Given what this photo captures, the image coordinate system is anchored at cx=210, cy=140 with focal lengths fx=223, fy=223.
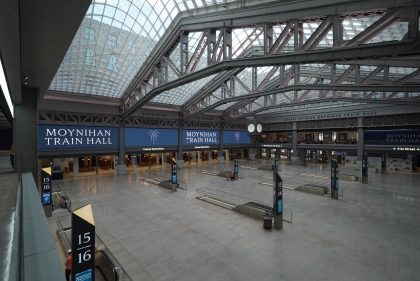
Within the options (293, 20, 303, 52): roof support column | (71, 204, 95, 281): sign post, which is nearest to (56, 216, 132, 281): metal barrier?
(71, 204, 95, 281): sign post

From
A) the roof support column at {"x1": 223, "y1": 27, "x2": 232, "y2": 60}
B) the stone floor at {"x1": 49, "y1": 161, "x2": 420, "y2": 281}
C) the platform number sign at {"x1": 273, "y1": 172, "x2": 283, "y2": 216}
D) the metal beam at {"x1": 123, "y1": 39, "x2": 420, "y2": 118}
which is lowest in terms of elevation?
the stone floor at {"x1": 49, "y1": 161, "x2": 420, "y2": 281}

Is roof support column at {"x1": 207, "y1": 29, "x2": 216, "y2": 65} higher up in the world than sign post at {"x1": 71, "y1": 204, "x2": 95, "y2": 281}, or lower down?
higher up

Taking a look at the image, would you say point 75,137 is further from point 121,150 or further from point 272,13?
point 272,13

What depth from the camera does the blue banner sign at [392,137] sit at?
35328 millimetres

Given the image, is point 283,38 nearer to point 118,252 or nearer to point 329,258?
point 329,258

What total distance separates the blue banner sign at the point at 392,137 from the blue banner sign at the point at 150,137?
3466 centimetres

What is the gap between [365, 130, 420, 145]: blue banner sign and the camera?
35.3m

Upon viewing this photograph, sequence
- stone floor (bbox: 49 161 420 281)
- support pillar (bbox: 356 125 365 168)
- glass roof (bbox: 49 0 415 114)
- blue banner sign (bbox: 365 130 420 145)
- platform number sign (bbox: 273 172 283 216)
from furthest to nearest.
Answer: support pillar (bbox: 356 125 365 168) < blue banner sign (bbox: 365 130 420 145) < glass roof (bbox: 49 0 415 114) < platform number sign (bbox: 273 172 283 216) < stone floor (bbox: 49 161 420 281)

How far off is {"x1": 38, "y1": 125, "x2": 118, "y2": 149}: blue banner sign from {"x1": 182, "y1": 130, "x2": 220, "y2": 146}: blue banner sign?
42.7 feet

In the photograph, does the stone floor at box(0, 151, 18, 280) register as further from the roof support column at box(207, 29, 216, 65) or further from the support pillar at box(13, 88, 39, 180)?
the roof support column at box(207, 29, 216, 65)

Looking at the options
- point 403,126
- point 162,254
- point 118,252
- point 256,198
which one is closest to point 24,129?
point 118,252

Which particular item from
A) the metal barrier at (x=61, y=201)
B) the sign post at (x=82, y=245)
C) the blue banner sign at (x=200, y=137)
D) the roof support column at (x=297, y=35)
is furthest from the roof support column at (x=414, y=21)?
the blue banner sign at (x=200, y=137)

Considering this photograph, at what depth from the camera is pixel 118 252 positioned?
34.2 feet

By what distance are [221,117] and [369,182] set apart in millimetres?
28443
